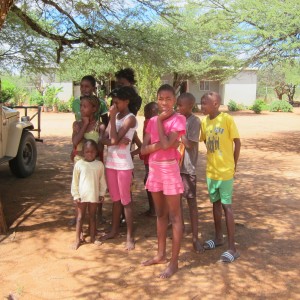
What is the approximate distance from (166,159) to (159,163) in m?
0.07

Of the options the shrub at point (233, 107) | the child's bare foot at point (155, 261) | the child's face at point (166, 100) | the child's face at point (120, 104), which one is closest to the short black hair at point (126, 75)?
the child's face at point (120, 104)

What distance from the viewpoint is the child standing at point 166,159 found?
3146 millimetres

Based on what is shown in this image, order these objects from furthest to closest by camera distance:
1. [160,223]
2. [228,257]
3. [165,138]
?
[228,257] < [160,223] < [165,138]

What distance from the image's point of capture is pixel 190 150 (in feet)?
12.2

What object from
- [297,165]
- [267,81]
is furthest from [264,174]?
[267,81]

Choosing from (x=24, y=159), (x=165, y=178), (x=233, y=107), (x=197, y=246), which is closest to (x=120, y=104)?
(x=165, y=178)

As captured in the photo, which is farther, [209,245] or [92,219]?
[92,219]

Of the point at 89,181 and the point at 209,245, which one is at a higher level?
the point at 89,181

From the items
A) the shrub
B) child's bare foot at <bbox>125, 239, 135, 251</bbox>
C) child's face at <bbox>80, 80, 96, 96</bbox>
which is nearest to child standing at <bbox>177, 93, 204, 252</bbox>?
child's bare foot at <bbox>125, 239, 135, 251</bbox>

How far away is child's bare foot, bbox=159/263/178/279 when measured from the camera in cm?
326

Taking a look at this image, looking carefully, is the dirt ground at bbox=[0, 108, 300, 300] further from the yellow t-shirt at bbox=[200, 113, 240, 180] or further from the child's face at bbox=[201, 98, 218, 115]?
the child's face at bbox=[201, 98, 218, 115]

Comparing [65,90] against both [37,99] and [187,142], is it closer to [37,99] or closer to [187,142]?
[37,99]

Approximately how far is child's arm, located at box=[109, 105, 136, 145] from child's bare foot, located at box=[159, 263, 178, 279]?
124 cm

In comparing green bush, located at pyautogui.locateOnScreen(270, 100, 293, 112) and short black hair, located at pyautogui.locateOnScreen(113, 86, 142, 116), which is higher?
short black hair, located at pyautogui.locateOnScreen(113, 86, 142, 116)
